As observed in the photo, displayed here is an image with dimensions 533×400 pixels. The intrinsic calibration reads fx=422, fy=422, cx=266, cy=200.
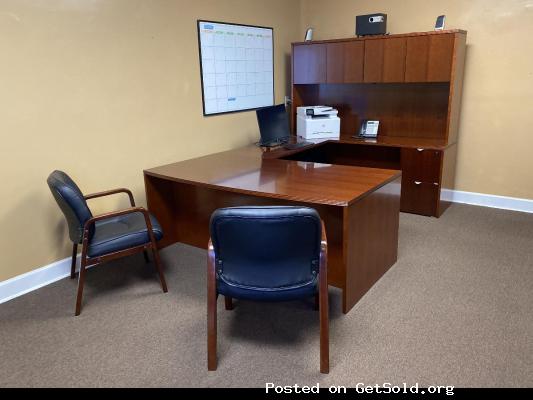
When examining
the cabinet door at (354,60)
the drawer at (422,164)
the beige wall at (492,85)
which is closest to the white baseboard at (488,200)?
the beige wall at (492,85)

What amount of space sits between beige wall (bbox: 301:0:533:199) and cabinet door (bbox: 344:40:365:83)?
0.54m

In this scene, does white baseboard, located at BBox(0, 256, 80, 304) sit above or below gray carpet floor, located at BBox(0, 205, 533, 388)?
above

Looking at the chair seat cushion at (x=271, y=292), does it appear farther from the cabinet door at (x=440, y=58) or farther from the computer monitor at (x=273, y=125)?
the cabinet door at (x=440, y=58)

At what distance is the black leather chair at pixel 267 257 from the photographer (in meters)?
1.72

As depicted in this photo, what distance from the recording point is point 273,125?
13.3 ft

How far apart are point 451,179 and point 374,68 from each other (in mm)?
1370

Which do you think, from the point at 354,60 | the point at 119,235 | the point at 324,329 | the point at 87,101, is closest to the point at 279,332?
the point at 324,329

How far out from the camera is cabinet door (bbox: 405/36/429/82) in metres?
3.89

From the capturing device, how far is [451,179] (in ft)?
14.1

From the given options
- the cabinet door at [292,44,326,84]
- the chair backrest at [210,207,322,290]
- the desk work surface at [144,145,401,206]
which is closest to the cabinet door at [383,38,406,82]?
→ the cabinet door at [292,44,326,84]

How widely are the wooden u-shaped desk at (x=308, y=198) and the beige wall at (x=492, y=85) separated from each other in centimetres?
185

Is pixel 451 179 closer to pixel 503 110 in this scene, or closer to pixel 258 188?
pixel 503 110

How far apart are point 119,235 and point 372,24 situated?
3.17 meters

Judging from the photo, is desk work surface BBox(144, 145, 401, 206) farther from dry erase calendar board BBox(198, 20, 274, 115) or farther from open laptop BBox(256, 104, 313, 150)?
dry erase calendar board BBox(198, 20, 274, 115)
